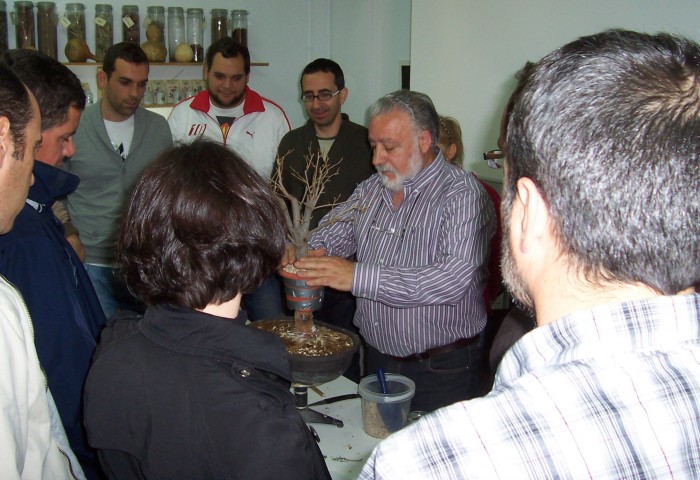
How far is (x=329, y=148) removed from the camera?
355 cm

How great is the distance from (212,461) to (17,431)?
13.1 inches

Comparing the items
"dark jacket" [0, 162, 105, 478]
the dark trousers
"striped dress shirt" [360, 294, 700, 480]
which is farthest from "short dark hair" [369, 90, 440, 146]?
"striped dress shirt" [360, 294, 700, 480]

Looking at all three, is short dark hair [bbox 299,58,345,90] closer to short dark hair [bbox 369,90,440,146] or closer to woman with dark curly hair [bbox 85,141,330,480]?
short dark hair [bbox 369,90,440,146]

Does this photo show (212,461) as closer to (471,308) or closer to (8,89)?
(8,89)

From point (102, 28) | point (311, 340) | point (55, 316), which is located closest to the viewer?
point (55, 316)

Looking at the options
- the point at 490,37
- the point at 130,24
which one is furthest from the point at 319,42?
the point at 490,37

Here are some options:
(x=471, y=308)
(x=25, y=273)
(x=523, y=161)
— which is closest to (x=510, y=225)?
(x=523, y=161)

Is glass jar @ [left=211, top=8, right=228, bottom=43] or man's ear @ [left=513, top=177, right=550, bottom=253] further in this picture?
glass jar @ [left=211, top=8, right=228, bottom=43]

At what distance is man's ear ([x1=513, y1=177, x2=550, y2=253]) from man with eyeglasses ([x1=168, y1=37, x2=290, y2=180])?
10.7 feet

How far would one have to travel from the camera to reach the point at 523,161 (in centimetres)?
73

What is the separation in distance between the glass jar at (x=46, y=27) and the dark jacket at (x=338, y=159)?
81.4 inches

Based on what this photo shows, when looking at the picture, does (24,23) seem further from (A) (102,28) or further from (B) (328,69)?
(B) (328,69)

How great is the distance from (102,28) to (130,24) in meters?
0.20

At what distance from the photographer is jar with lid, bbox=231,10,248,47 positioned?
513 centimetres
